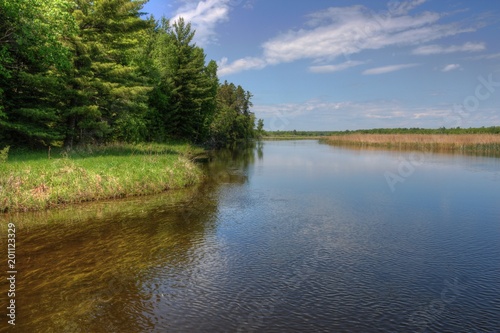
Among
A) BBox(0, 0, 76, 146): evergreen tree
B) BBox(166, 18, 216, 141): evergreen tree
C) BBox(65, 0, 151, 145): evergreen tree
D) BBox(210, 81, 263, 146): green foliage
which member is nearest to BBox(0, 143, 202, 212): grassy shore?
BBox(0, 0, 76, 146): evergreen tree

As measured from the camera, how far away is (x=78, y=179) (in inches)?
658

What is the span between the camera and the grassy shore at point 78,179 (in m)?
14.7

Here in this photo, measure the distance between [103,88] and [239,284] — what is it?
70.8 feet

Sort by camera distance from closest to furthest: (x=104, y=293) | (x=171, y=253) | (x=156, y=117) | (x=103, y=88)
A: (x=104, y=293) → (x=171, y=253) → (x=103, y=88) → (x=156, y=117)

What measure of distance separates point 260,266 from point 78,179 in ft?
35.9

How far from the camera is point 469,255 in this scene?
35.3 feet

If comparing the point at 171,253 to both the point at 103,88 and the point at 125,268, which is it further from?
the point at 103,88

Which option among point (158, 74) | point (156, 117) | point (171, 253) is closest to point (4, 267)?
point (171, 253)

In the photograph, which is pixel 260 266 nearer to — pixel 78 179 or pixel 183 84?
pixel 78 179

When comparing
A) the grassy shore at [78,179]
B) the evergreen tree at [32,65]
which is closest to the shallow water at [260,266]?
the grassy shore at [78,179]

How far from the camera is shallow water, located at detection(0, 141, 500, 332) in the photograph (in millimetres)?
7066

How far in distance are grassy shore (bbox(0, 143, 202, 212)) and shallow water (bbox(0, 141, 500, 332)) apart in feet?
2.54

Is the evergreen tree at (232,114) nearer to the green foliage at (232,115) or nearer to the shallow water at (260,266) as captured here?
the green foliage at (232,115)

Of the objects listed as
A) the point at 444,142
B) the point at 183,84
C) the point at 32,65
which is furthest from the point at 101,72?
the point at 444,142
